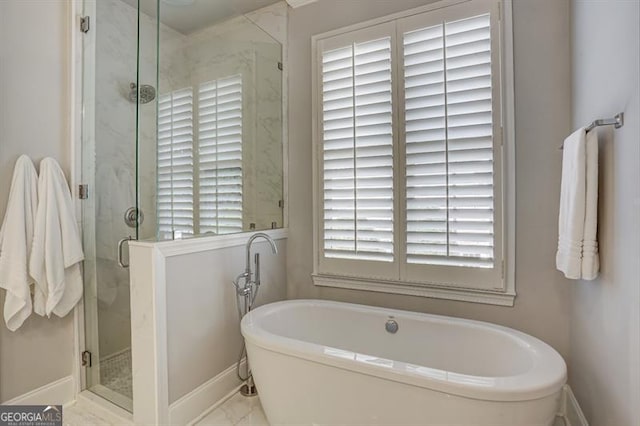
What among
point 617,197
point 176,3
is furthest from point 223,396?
point 176,3

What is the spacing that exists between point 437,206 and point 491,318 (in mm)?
755

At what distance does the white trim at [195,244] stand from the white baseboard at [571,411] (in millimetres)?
2113

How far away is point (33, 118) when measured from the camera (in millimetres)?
1903

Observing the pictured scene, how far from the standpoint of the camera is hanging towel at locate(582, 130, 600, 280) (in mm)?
1355

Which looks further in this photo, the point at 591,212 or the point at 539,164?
the point at 539,164

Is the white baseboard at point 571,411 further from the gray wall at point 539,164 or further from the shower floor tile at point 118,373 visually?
the shower floor tile at point 118,373

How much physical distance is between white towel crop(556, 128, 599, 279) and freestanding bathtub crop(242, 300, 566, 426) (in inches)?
16.1

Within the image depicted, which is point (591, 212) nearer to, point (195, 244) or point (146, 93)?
point (195, 244)

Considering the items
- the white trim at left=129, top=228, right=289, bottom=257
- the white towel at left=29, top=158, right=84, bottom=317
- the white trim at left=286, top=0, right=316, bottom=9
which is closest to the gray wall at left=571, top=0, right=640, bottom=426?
the white trim at left=286, top=0, right=316, bottom=9

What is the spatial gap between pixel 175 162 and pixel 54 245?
83 cm

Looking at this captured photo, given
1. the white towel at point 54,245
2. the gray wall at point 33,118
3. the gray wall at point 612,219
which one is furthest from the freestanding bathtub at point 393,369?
the gray wall at point 33,118

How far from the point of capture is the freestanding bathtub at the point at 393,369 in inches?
46.9

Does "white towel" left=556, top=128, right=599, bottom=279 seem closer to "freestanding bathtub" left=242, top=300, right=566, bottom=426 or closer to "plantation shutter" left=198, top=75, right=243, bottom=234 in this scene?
"freestanding bathtub" left=242, top=300, right=566, bottom=426

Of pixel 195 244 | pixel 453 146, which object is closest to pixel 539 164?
pixel 453 146
